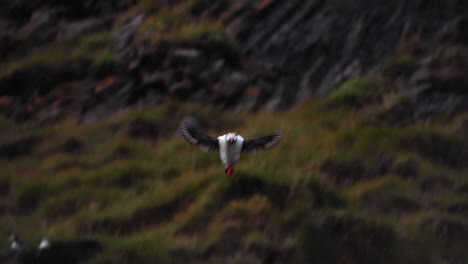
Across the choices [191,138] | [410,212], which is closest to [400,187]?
[410,212]

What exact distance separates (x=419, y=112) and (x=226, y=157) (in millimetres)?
5438

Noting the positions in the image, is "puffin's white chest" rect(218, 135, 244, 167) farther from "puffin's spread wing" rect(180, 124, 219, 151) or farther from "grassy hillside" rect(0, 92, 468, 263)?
"grassy hillside" rect(0, 92, 468, 263)

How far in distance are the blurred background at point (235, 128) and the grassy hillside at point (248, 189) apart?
27 millimetres

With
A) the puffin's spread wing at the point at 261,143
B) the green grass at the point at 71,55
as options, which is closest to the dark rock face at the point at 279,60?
the green grass at the point at 71,55

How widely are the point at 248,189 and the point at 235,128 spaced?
2.82 meters

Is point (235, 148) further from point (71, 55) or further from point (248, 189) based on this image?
point (71, 55)

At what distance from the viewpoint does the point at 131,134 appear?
12.3 m

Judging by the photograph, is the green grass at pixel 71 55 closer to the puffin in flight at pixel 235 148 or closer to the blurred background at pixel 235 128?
the blurred background at pixel 235 128

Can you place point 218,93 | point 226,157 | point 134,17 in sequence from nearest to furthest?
1. point 226,157
2. point 218,93
3. point 134,17

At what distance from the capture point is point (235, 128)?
12320 millimetres

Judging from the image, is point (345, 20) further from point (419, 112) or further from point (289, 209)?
point (289, 209)

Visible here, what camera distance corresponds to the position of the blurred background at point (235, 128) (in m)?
9.12

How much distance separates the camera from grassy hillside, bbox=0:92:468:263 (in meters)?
8.98

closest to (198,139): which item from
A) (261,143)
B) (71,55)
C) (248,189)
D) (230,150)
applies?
(230,150)
